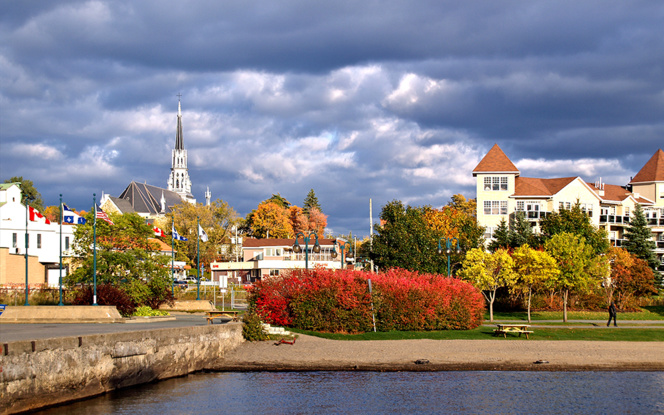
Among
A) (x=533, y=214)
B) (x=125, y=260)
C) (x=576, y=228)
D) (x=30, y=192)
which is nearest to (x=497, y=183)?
(x=533, y=214)

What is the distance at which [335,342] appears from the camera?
3189cm

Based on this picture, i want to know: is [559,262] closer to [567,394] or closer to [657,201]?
[567,394]

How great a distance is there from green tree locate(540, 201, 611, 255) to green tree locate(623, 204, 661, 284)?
25.2 feet

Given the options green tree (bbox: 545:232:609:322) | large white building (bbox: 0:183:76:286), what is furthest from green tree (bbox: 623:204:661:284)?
large white building (bbox: 0:183:76:286)

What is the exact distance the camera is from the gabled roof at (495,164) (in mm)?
82500

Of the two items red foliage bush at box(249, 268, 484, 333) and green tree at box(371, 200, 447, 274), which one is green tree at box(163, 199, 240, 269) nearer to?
green tree at box(371, 200, 447, 274)

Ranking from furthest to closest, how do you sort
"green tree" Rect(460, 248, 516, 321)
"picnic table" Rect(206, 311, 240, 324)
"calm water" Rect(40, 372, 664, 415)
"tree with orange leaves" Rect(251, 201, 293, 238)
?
1. "tree with orange leaves" Rect(251, 201, 293, 238)
2. "green tree" Rect(460, 248, 516, 321)
3. "picnic table" Rect(206, 311, 240, 324)
4. "calm water" Rect(40, 372, 664, 415)

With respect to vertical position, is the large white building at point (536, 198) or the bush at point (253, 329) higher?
the large white building at point (536, 198)

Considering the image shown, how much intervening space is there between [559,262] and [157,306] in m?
30.9

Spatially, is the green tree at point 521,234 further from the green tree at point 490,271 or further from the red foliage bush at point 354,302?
the red foliage bush at point 354,302

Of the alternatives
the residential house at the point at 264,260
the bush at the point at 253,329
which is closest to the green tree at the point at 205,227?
the residential house at the point at 264,260

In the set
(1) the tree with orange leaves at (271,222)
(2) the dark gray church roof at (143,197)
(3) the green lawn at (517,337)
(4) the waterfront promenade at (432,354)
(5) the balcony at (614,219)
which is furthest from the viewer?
(2) the dark gray church roof at (143,197)

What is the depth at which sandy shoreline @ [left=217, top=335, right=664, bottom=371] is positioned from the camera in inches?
1051

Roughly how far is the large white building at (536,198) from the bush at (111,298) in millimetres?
51864
